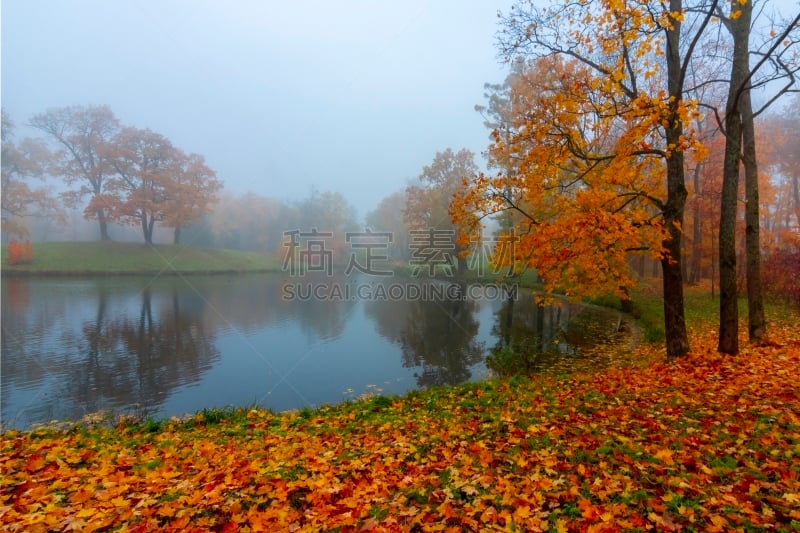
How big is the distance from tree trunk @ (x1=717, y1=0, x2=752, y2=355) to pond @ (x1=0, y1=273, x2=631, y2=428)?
2978 mm

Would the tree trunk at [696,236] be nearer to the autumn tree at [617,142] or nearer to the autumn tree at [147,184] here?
the autumn tree at [617,142]

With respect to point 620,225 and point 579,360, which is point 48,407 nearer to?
point 620,225

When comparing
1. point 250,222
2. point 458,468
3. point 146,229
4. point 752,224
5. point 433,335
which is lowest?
point 433,335

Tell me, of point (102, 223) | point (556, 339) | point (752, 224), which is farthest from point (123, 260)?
point (752, 224)

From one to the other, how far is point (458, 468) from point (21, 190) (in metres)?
42.7

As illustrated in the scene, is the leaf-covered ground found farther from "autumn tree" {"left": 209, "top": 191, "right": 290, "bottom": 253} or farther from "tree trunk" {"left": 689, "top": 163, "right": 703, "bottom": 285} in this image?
"autumn tree" {"left": 209, "top": 191, "right": 290, "bottom": 253}

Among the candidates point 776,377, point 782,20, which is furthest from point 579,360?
point 782,20

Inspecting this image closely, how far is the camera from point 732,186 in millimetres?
7270

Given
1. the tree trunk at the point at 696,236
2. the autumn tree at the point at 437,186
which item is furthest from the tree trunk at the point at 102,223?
the tree trunk at the point at 696,236

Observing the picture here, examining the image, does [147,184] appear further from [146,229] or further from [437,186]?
[437,186]

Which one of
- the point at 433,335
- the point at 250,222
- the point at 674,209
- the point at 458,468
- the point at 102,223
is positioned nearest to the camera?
the point at 458,468

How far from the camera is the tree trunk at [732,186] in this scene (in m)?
6.98

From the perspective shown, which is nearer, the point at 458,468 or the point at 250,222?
the point at 458,468

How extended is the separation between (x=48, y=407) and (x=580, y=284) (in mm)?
13482
